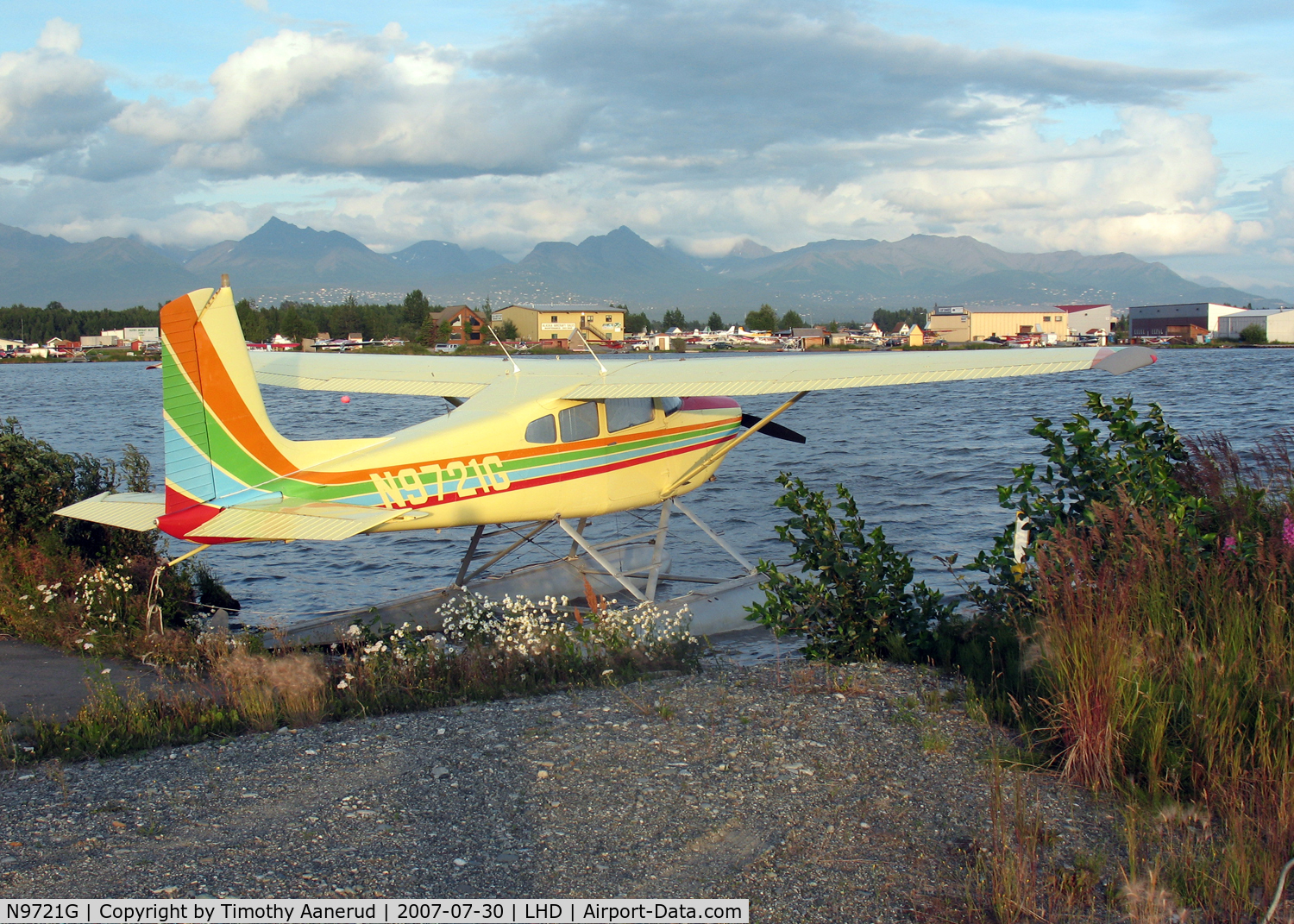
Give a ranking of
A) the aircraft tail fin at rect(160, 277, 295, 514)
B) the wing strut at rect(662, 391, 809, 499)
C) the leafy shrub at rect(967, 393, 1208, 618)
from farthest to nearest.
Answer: the wing strut at rect(662, 391, 809, 499)
the aircraft tail fin at rect(160, 277, 295, 514)
the leafy shrub at rect(967, 393, 1208, 618)

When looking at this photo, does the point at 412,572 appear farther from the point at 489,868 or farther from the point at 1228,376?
the point at 1228,376

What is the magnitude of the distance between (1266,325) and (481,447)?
102m

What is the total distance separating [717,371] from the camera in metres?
8.84

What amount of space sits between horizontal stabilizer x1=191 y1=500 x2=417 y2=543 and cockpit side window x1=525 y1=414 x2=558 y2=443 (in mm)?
1429

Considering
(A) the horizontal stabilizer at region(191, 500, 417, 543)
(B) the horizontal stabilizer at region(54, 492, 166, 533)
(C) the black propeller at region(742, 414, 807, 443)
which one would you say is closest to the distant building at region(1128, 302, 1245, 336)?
(C) the black propeller at region(742, 414, 807, 443)

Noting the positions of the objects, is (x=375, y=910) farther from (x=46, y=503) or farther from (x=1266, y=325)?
(x=1266, y=325)

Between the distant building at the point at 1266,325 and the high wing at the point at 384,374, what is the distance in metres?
98.5

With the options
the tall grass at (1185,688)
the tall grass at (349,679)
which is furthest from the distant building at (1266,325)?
the tall grass at (349,679)

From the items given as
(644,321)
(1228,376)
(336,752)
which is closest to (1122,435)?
(336,752)

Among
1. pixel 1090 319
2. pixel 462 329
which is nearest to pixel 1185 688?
pixel 462 329

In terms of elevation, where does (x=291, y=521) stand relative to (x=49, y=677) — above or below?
above

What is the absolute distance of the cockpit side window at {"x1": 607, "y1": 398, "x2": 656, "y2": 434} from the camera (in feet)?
27.7

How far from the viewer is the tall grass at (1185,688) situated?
2.98 m

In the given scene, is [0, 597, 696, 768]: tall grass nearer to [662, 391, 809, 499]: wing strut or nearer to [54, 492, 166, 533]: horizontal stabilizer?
[54, 492, 166, 533]: horizontal stabilizer
